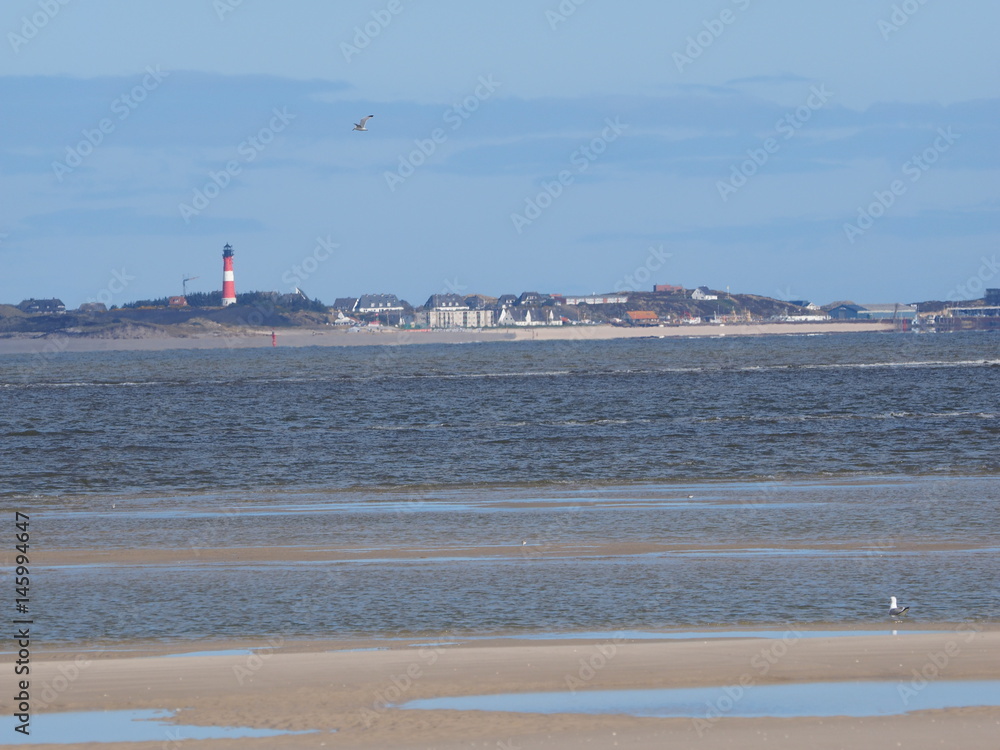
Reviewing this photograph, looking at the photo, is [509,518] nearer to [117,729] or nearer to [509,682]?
[509,682]

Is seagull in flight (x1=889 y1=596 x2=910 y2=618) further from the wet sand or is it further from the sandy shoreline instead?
the wet sand

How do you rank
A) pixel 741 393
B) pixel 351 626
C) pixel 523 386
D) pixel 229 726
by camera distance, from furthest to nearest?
pixel 523 386
pixel 741 393
pixel 351 626
pixel 229 726

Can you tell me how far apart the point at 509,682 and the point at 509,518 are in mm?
11259

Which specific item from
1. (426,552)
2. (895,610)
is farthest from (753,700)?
(426,552)

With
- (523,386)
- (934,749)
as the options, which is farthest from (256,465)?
(523,386)

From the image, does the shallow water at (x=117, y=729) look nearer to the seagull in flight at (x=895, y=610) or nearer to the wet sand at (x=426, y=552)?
the seagull in flight at (x=895, y=610)

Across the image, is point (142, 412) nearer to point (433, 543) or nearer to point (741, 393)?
point (741, 393)

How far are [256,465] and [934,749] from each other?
27485 mm

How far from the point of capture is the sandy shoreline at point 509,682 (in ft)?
30.2

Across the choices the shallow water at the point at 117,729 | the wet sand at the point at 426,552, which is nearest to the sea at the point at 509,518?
the wet sand at the point at 426,552

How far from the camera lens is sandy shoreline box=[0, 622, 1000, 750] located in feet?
30.2

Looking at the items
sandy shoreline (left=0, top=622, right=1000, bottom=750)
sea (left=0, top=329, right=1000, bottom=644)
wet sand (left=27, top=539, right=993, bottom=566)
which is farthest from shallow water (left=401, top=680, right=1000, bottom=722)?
wet sand (left=27, top=539, right=993, bottom=566)

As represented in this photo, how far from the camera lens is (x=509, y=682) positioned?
1077cm

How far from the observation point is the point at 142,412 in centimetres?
6050
